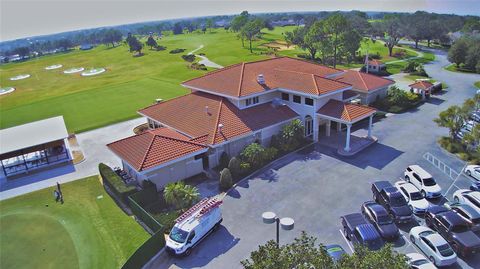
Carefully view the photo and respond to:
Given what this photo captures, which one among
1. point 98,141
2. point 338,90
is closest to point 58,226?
point 98,141

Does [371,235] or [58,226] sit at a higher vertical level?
[371,235]

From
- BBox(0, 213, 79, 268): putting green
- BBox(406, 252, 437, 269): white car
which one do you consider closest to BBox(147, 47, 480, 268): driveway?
BBox(406, 252, 437, 269): white car

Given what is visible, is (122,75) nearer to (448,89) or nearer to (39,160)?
(39,160)

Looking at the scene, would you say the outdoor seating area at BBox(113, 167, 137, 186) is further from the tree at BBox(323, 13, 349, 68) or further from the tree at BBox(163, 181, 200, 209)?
the tree at BBox(323, 13, 349, 68)

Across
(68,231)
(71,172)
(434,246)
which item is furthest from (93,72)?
(434,246)

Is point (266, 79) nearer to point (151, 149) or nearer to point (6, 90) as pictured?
point (151, 149)

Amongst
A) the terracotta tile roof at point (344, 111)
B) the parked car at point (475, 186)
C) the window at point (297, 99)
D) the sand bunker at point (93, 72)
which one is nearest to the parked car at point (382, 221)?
the parked car at point (475, 186)
